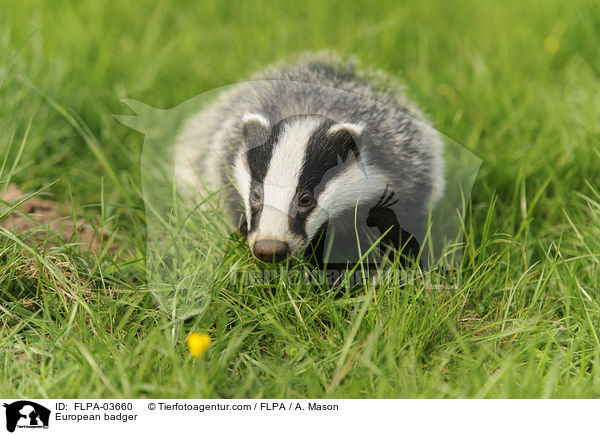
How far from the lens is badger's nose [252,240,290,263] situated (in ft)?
8.50

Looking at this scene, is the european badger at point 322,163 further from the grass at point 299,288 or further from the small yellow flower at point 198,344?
the small yellow flower at point 198,344

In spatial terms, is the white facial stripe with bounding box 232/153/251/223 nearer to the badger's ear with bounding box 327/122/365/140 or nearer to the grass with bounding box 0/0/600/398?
the grass with bounding box 0/0/600/398

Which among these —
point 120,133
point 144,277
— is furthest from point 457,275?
point 120,133

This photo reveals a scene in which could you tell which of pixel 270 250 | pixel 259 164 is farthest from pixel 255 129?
pixel 270 250

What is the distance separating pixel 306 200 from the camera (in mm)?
2725

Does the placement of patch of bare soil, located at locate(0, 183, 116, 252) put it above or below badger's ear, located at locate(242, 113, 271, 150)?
below

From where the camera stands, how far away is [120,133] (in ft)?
13.7

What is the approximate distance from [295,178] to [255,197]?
234mm
